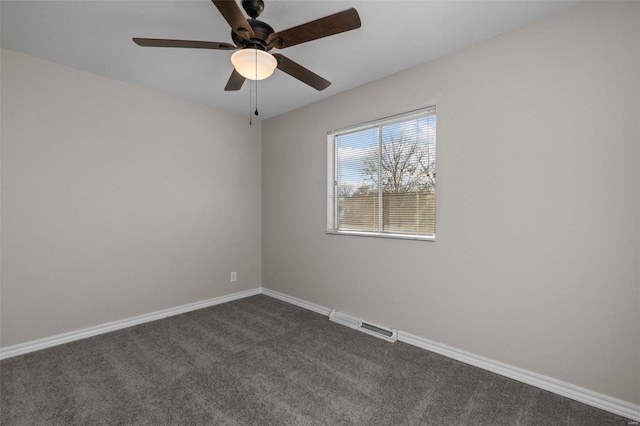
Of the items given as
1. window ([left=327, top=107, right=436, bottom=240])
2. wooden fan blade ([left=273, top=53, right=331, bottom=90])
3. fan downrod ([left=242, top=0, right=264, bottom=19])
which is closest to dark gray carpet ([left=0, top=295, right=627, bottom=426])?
window ([left=327, top=107, right=436, bottom=240])

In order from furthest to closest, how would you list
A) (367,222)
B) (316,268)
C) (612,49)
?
(316,268)
(367,222)
(612,49)

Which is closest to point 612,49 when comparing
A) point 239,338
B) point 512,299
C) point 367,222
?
point 512,299

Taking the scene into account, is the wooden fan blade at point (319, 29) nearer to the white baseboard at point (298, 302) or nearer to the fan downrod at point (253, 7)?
the fan downrod at point (253, 7)

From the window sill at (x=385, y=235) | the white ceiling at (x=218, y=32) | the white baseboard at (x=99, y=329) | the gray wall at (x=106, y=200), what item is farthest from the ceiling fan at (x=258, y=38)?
the white baseboard at (x=99, y=329)

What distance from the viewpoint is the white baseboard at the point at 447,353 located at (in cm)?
178

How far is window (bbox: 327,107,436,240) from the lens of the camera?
8.70ft

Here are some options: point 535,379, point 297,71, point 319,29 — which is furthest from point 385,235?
point 319,29

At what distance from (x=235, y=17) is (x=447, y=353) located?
2807 mm

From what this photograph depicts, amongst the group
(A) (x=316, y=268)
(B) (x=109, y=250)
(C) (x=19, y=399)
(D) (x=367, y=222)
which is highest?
(D) (x=367, y=222)

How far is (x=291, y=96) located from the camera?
333 cm

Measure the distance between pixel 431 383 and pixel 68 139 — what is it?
3676 mm

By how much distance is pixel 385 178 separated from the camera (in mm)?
2967

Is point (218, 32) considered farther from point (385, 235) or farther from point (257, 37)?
point (385, 235)

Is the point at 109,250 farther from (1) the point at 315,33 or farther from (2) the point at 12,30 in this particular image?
(1) the point at 315,33
